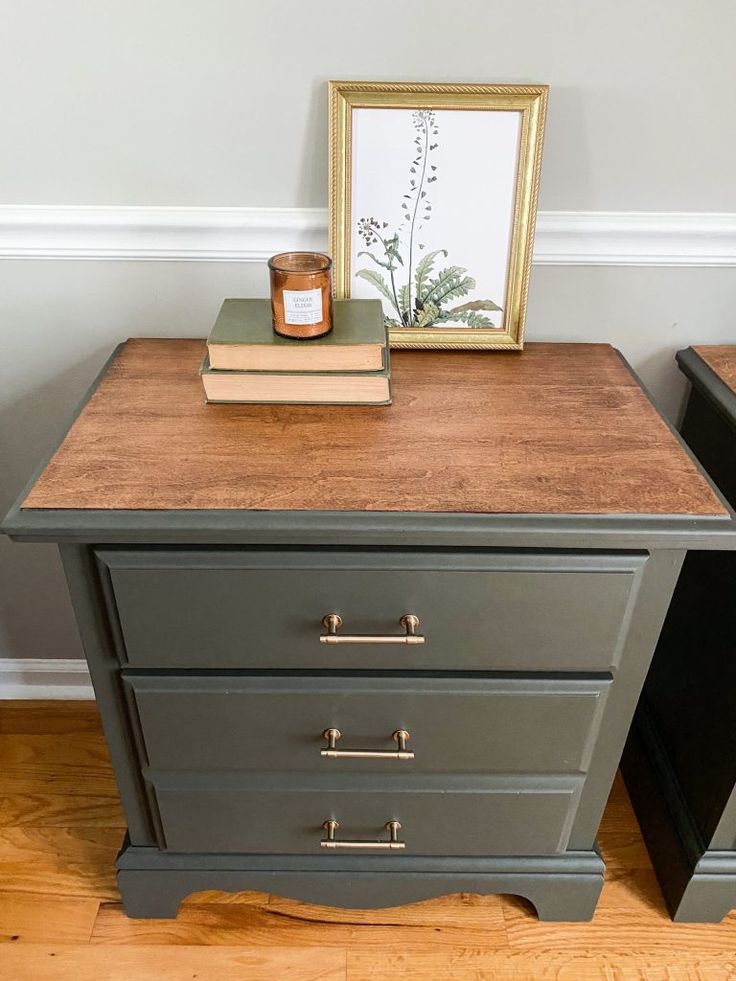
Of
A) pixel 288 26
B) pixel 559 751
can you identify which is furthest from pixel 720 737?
pixel 288 26

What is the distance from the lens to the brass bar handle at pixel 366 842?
1.12 m

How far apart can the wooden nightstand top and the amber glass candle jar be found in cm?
57

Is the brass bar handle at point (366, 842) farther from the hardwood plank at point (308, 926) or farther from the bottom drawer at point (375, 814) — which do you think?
the hardwood plank at point (308, 926)

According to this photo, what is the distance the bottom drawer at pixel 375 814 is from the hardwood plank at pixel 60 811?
0.29 metres

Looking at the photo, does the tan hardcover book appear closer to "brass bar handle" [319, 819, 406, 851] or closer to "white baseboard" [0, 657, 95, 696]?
"brass bar handle" [319, 819, 406, 851]

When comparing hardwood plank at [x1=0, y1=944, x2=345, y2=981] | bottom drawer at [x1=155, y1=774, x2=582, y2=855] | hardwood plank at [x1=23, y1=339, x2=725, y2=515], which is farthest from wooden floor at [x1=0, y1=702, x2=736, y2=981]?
hardwood plank at [x1=23, y1=339, x2=725, y2=515]

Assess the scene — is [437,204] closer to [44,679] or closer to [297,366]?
[297,366]

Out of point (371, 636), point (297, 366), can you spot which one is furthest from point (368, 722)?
point (297, 366)

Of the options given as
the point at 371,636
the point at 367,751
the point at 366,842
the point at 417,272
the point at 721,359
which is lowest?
the point at 366,842

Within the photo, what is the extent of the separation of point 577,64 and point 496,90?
0.38 feet

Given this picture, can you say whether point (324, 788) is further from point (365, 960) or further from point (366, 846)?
point (365, 960)

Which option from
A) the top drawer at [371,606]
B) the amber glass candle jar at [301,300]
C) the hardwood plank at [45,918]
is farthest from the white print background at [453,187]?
the hardwood plank at [45,918]

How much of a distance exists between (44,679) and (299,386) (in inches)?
36.8

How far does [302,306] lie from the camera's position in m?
0.99
